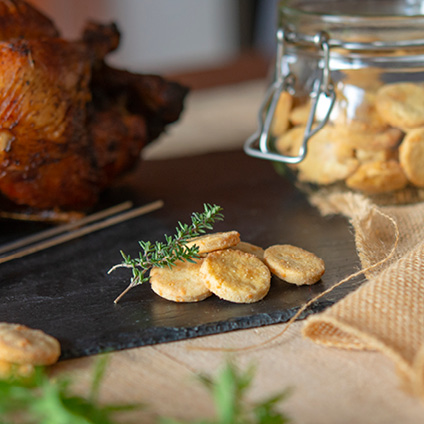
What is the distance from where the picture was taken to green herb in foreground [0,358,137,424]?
2.16 ft

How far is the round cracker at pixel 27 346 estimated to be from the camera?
0.81 m

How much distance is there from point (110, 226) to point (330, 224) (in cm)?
47

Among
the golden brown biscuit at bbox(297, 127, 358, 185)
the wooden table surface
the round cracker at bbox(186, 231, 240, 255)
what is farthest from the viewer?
the golden brown biscuit at bbox(297, 127, 358, 185)

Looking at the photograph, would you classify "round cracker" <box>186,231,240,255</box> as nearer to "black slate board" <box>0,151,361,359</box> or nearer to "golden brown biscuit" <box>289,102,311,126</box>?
"black slate board" <box>0,151,361,359</box>

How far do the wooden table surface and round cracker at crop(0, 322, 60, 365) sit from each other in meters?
0.03

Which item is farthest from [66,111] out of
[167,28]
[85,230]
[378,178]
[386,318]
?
[167,28]

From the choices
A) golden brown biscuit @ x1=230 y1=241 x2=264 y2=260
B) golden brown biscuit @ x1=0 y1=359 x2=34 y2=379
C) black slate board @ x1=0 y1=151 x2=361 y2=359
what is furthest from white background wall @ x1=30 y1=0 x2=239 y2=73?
golden brown biscuit @ x1=0 y1=359 x2=34 y2=379

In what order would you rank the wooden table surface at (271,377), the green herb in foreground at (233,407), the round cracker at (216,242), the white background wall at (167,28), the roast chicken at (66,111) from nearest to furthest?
the green herb in foreground at (233,407)
the wooden table surface at (271,377)
the round cracker at (216,242)
the roast chicken at (66,111)
the white background wall at (167,28)

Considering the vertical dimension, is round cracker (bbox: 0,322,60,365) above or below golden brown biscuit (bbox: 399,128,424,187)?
below

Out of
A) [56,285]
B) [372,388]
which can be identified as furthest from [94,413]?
[56,285]

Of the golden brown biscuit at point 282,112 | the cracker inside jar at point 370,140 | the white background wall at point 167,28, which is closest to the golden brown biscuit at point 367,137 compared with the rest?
the cracker inside jar at point 370,140

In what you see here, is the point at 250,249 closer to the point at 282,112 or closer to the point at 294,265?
the point at 294,265

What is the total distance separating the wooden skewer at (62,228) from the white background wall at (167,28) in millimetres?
2891

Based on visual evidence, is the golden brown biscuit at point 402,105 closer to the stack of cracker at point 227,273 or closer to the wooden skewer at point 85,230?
the stack of cracker at point 227,273
